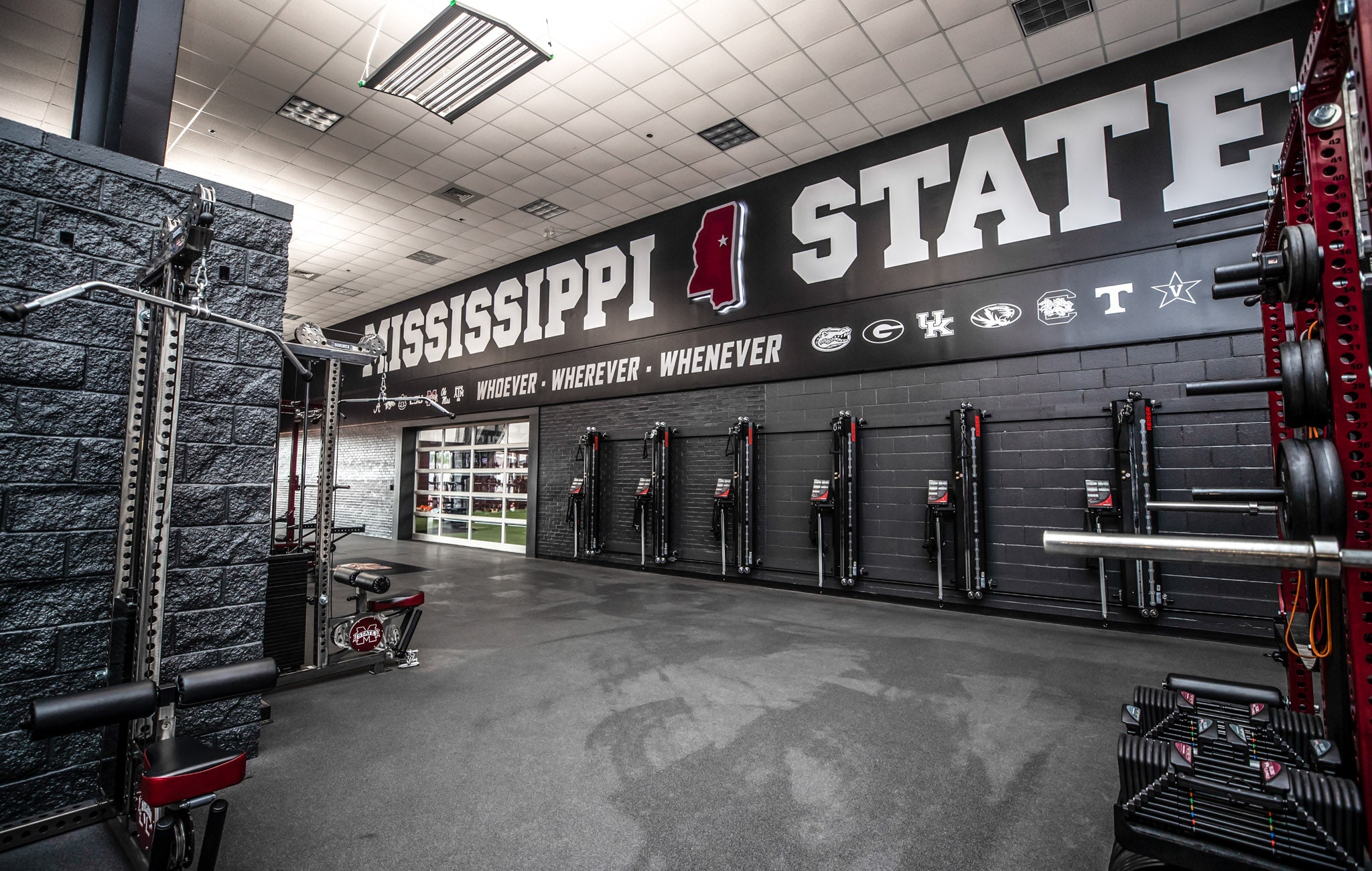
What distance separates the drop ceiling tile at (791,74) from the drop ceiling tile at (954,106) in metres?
1.14

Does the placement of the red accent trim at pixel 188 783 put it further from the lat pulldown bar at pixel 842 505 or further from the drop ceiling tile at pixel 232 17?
the drop ceiling tile at pixel 232 17

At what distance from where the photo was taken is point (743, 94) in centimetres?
536

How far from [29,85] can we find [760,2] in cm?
634

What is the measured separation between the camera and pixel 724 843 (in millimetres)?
1842

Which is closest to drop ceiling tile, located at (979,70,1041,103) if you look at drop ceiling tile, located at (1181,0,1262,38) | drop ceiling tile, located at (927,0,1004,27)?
drop ceiling tile, located at (927,0,1004,27)

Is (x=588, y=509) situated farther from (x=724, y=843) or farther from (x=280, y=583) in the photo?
(x=724, y=843)

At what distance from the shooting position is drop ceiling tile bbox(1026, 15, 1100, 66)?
14.6 feet

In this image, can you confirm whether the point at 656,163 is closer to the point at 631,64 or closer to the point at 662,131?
the point at 662,131

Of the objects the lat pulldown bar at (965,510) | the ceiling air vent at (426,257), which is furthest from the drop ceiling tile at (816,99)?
the ceiling air vent at (426,257)

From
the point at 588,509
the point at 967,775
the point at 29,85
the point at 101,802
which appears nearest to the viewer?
the point at 101,802

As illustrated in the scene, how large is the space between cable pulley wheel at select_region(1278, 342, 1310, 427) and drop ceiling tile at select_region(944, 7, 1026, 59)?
4.12 m

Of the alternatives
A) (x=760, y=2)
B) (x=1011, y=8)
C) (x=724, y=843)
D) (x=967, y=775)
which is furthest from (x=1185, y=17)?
(x=724, y=843)

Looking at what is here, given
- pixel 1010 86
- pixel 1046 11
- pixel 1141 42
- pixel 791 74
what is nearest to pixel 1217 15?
pixel 1141 42

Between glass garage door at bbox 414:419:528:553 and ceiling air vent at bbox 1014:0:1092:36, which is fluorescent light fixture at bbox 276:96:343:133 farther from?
ceiling air vent at bbox 1014:0:1092:36
